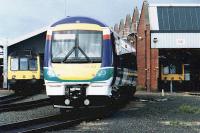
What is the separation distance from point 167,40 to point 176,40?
29.1 inches

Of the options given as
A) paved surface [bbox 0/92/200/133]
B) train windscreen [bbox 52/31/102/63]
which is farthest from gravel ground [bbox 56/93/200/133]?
train windscreen [bbox 52/31/102/63]

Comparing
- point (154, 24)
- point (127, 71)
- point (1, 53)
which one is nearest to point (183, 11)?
point (154, 24)

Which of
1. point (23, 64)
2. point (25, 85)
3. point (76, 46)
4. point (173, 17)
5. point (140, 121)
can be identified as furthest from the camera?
point (173, 17)

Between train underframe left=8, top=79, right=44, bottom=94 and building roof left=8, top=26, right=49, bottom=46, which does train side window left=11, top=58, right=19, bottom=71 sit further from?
building roof left=8, top=26, right=49, bottom=46

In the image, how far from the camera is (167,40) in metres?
42.4

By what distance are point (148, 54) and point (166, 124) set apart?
28132 mm

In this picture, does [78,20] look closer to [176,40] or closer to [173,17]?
[176,40]

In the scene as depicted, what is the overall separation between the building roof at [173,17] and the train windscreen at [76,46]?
2580 cm

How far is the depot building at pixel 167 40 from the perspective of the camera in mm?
42406

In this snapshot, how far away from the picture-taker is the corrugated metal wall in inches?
1666

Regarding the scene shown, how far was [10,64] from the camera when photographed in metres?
33.4

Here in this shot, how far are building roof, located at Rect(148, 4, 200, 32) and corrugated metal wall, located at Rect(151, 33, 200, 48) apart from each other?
0.53 m

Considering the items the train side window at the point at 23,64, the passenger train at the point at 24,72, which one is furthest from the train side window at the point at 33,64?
the train side window at the point at 23,64

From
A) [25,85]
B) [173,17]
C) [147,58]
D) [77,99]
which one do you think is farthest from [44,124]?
[173,17]
